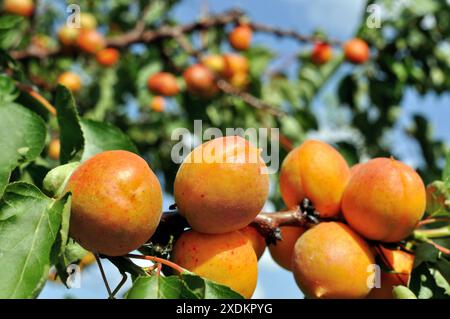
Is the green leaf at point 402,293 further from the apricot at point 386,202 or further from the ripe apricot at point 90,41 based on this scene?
the ripe apricot at point 90,41

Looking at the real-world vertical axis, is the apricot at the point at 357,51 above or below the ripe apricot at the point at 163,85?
above

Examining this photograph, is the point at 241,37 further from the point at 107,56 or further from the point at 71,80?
the point at 71,80

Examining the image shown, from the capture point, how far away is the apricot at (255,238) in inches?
37.0

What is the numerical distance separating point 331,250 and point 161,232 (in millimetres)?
302

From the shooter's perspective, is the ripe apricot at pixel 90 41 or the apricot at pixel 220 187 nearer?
the apricot at pixel 220 187

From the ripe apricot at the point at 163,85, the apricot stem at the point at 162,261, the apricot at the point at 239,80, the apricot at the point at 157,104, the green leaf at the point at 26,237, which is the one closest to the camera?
the green leaf at the point at 26,237

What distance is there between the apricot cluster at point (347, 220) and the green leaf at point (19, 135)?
0.48 meters

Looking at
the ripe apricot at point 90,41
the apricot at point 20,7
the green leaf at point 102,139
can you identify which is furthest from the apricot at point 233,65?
the green leaf at point 102,139

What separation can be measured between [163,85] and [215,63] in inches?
13.7

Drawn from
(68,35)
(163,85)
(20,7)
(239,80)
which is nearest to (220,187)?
(163,85)

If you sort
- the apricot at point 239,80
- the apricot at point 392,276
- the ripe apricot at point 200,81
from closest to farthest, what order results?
the apricot at point 392,276 → the ripe apricot at point 200,81 → the apricot at point 239,80

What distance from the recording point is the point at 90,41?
3.32 metres
